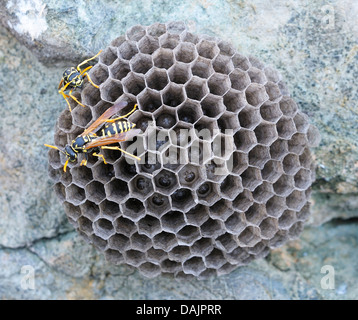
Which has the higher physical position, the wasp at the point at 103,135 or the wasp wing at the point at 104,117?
the wasp wing at the point at 104,117

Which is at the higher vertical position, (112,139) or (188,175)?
(112,139)

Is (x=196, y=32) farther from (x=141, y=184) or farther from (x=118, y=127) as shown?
(x=141, y=184)

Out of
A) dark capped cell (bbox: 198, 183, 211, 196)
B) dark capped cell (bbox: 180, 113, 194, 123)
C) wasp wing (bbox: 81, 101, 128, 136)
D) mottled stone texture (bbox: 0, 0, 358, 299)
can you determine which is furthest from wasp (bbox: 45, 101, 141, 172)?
mottled stone texture (bbox: 0, 0, 358, 299)

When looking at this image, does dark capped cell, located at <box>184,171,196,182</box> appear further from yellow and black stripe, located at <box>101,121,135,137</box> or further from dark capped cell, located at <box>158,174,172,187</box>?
yellow and black stripe, located at <box>101,121,135,137</box>

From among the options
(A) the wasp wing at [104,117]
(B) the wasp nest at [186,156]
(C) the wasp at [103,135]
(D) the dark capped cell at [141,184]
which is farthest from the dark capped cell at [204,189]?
(A) the wasp wing at [104,117]

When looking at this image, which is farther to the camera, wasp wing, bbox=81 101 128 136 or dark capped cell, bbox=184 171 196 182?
dark capped cell, bbox=184 171 196 182

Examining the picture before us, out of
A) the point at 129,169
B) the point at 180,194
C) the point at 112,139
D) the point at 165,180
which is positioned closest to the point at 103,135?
the point at 112,139

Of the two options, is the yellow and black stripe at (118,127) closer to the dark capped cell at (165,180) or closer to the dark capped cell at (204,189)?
the dark capped cell at (165,180)
